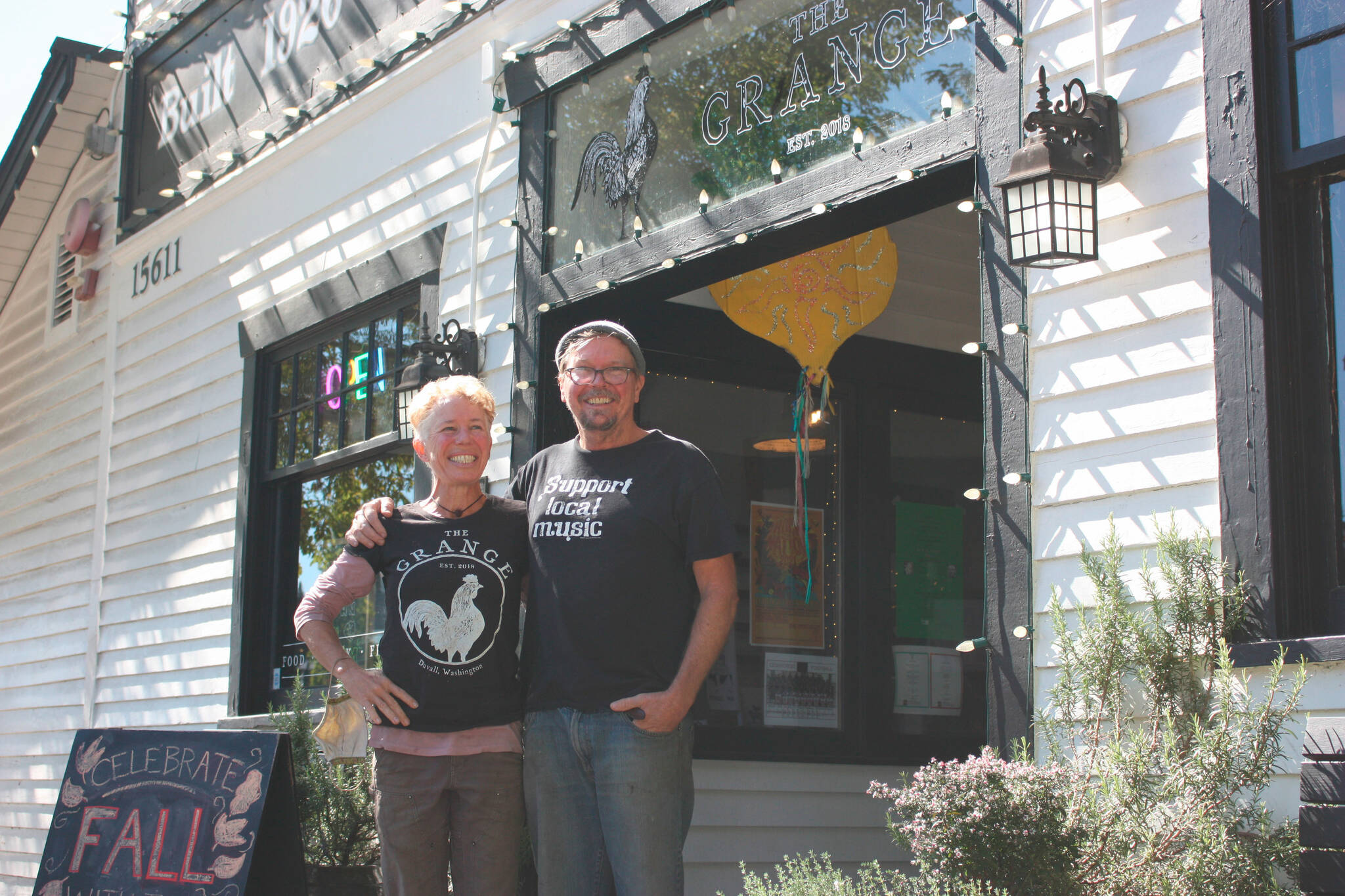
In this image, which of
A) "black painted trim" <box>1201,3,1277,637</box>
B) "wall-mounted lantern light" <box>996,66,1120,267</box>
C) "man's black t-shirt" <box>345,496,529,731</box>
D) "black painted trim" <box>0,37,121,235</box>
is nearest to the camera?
"black painted trim" <box>1201,3,1277,637</box>

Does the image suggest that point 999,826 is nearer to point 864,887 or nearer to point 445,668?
point 864,887

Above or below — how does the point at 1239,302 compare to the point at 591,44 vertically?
below

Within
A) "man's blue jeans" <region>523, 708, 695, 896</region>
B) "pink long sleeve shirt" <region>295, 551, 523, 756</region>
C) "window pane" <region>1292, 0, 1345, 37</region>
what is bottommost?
"man's blue jeans" <region>523, 708, 695, 896</region>

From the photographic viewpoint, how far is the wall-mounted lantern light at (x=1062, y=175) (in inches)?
122

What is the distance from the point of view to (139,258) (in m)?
7.93

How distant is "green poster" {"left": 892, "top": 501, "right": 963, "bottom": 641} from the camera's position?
552 cm

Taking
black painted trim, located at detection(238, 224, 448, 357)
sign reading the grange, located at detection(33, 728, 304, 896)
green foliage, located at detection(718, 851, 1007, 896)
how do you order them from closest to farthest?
green foliage, located at detection(718, 851, 1007, 896)
sign reading the grange, located at detection(33, 728, 304, 896)
black painted trim, located at detection(238, 224, 448, 357)

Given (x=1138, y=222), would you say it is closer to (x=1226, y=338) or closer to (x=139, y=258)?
(x=1226, y=338)

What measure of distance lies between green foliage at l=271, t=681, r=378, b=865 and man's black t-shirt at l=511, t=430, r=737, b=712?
1896mm

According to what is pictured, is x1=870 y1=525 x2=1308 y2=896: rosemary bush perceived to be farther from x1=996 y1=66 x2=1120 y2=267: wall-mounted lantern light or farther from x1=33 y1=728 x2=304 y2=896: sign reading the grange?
x1=33 y1=728 x2=304 y2=896: sign reading the grange

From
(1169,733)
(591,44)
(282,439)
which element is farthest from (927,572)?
(282,439)

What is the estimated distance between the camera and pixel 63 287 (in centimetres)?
860

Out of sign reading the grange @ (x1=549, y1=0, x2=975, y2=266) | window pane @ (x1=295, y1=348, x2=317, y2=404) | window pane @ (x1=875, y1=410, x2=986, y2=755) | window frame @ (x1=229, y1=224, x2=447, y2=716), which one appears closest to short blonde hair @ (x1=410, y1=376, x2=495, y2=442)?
sign reading the grange @ (x1=549, y1=0, x2=975, y2=266)

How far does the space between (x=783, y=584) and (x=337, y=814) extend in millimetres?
1866
